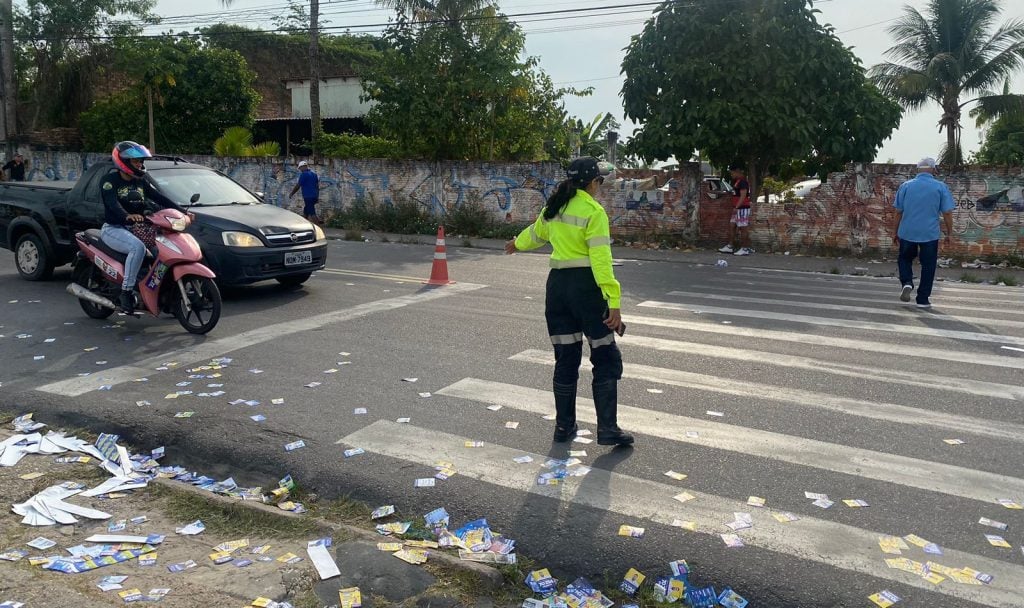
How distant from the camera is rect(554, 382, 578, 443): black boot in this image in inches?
216

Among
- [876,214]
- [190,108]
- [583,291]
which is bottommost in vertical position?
[583,291]

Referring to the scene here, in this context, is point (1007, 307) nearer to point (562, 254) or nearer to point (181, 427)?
point (562, 254)

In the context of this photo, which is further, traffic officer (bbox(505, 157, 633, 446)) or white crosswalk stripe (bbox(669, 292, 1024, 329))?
white crosswalk stripe (bbox(669, 292, 1024, 329))

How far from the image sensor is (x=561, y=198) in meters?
5.30

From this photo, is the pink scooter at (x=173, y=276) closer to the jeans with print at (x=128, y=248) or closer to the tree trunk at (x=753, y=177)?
the jeans with print at (x=128, y=248)

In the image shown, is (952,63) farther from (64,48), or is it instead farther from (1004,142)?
(64,48)

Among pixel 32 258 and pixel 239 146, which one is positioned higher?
pixel 239 146

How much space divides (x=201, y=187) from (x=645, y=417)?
25.0 ft

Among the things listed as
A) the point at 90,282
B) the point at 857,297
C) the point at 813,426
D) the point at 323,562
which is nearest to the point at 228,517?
the point at 323,562

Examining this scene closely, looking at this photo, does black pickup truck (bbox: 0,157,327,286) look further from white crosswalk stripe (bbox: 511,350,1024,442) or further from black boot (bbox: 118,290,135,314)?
white crosswalk stripe (bbox: 511,350,1024,442)

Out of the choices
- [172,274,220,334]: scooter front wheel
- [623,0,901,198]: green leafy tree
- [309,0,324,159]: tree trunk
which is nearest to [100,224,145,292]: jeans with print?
[172,274,220,334]: scooter front wheel

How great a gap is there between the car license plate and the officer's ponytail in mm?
5994

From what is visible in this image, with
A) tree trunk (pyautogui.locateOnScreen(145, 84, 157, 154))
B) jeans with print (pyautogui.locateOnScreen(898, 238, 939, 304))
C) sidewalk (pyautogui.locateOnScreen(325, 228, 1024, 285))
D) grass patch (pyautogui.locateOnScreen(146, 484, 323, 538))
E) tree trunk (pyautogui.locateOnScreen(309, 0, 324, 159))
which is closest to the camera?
grass patch (pyautogui.locateOnScreen(146, 484, 323, 538))

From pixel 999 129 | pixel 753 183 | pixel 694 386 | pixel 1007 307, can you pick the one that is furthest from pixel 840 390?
pixel 999 129
